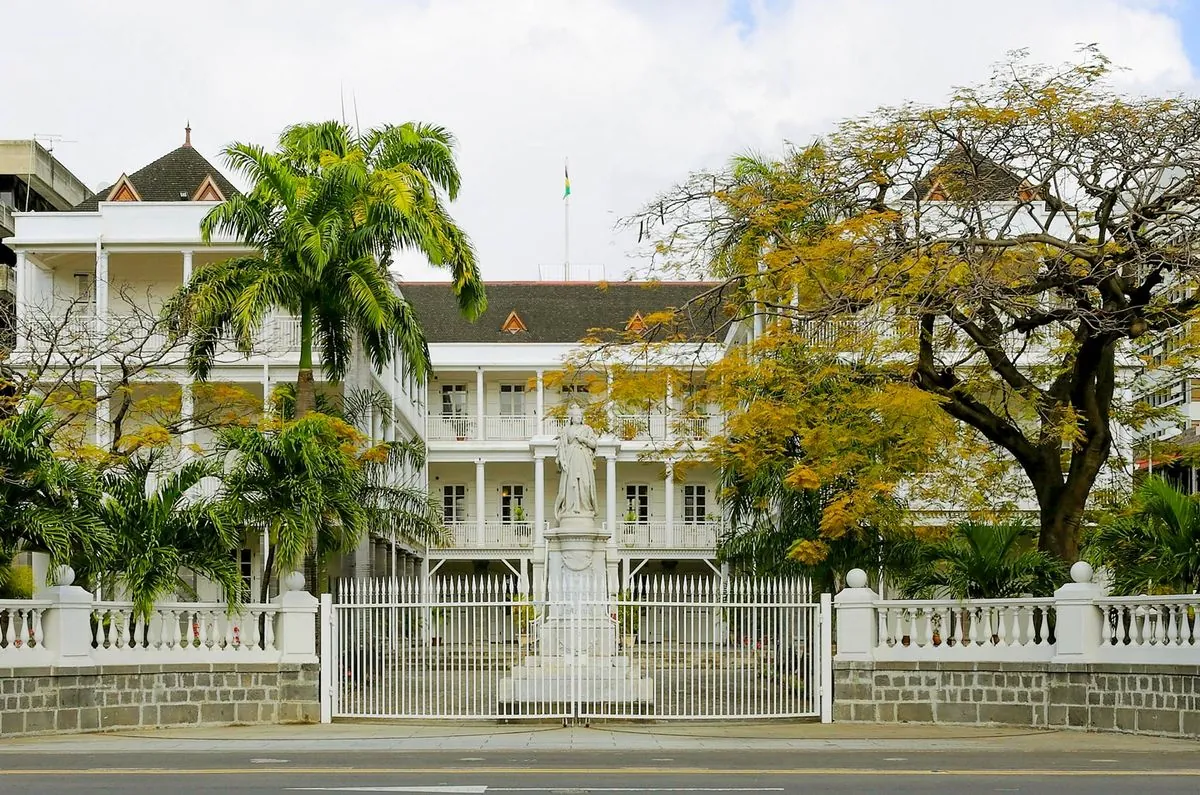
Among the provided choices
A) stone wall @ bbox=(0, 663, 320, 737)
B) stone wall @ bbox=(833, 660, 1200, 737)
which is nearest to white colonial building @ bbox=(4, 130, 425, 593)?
stone wall @ bbox=(0, 663, 320, 737)

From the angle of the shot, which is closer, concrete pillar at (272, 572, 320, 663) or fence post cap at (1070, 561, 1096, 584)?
fence post cap at (1070, 561, 1096, 584)


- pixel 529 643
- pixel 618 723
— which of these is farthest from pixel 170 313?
pixel 618 723

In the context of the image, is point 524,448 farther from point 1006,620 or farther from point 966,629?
point 1006,620

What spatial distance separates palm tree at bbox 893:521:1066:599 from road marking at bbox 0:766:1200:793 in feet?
19.6

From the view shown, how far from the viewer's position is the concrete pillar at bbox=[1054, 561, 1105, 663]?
58.9 feet

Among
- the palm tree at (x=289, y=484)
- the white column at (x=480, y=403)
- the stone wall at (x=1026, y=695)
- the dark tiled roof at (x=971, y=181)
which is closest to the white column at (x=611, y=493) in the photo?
the white column at (x=480, y=403)

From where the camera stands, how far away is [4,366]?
2530 cm

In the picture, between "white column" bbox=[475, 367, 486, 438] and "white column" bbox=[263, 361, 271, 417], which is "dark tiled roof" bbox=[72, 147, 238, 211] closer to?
"white column" bbox=[263, 361, 271, 417]

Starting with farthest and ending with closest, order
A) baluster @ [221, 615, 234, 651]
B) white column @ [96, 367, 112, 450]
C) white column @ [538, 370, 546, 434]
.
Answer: white column @ [538, 370, 546, 434] → white column @ [96, 367, 112, 450] → baluster @ [221, 615, 234, 651]

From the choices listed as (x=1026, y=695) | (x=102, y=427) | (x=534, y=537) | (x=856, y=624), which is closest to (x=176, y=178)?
(x=102, y=427)

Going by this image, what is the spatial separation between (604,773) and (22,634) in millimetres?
7147

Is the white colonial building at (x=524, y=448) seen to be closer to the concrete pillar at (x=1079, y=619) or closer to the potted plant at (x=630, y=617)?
the potted plant at (x=630, y=617)

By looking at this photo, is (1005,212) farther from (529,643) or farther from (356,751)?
(356,751)

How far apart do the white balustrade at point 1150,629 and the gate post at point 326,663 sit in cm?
858
